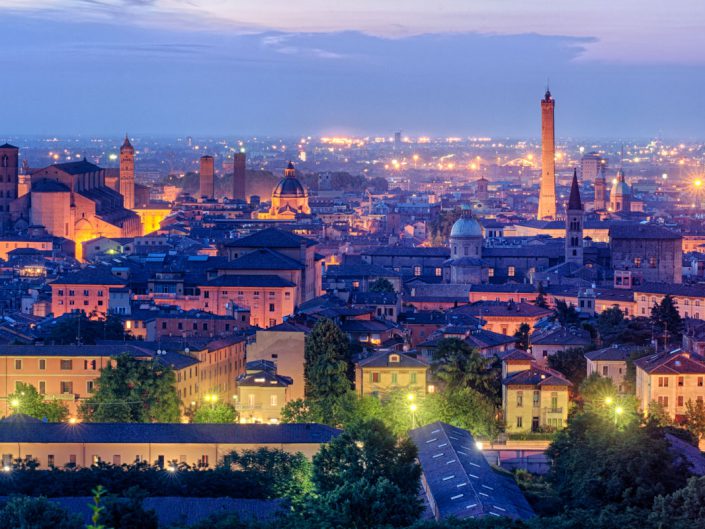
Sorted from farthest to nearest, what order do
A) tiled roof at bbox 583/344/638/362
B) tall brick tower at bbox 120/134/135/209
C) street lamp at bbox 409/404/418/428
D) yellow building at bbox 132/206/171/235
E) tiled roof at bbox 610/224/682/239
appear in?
tall brick tower at bbox 120/134/135/209
yellow building at bbox 132/206/171/235
tiled roof at bbox 610/224/682/239
tiled roof at bbox 583/344/638/362
street lamp at bbox 409/404/418/428

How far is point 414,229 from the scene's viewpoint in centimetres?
10269

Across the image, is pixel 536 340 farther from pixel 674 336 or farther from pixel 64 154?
pixel 64 154

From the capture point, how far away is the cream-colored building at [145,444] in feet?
101

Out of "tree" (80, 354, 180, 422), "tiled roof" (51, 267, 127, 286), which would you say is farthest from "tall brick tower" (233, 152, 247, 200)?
"tree" (80, 354, 180, 422)

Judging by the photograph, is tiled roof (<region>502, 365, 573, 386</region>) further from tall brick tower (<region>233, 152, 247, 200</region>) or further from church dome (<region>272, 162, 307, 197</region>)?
tall brick tower (<region>233, 152, 247, 200</region>)

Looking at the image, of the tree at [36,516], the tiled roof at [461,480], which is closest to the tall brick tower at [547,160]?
the tiled roof at [461,480]

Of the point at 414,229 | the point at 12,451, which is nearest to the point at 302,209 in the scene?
the point at 414,229

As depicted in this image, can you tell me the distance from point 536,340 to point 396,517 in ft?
58.0

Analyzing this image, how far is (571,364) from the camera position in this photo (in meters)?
38.8

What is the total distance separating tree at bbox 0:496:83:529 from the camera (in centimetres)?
2320

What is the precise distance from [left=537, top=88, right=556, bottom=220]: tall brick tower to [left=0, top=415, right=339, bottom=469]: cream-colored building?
6248 cm

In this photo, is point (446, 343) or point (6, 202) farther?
point (6, 202)

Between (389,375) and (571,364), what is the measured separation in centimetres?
392

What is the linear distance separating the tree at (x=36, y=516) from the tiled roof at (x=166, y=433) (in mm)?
7108
